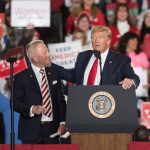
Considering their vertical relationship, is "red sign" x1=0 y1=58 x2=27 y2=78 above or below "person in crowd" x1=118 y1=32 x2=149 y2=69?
below

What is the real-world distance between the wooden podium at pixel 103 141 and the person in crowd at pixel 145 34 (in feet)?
14.2

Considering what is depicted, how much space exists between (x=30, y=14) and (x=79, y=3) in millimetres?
988

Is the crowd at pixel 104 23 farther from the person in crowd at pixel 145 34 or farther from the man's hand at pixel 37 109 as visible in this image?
the man's hand at pixel 37 109

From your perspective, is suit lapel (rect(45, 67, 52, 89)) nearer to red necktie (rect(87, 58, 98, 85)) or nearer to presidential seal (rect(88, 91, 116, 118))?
red necktie (rect(87, 58, 98, 85))

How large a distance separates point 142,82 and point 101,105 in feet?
11.5

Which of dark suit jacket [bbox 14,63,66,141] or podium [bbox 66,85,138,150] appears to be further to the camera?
dark suit jacket [bbox 14,63,66,141]

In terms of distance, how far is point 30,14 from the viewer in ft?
30.0

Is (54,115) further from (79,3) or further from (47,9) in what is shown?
(79,3)

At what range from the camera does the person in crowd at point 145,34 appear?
30.7 feet

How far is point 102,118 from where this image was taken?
5.12m

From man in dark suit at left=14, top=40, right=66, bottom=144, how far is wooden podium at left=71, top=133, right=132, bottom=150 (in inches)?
28.6

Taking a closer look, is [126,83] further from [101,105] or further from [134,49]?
[134,49]

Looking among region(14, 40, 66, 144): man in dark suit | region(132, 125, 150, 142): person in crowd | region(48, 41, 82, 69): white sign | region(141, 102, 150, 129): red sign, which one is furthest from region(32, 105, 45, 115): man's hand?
region(48, 41, 82, 69): white sign

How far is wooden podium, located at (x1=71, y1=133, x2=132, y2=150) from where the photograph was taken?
5.10 metres
